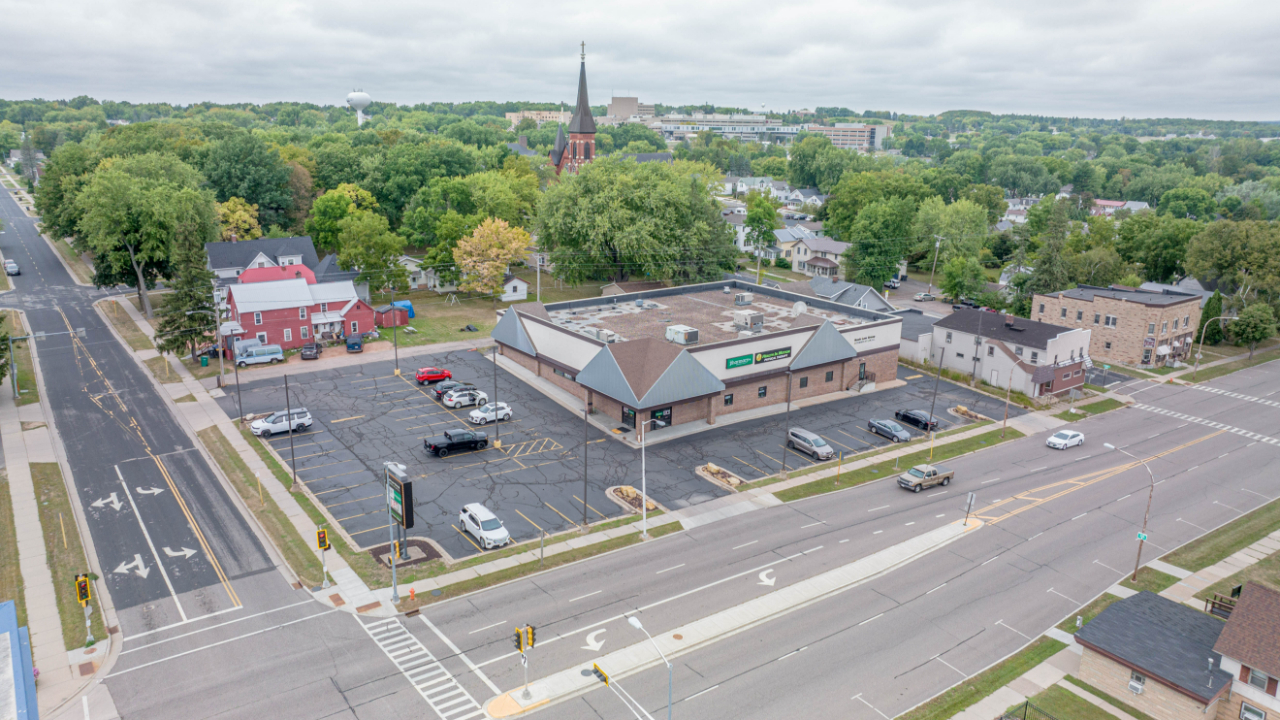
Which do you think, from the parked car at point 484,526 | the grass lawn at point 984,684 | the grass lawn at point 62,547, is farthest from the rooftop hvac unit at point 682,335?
the grass lawn at point 62,547

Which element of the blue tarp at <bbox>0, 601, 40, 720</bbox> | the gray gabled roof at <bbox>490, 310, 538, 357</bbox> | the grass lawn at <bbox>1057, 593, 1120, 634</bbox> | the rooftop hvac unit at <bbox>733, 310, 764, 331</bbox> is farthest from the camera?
the gray gabled roof at <bbox>490, 310, 538, 357</bbox>

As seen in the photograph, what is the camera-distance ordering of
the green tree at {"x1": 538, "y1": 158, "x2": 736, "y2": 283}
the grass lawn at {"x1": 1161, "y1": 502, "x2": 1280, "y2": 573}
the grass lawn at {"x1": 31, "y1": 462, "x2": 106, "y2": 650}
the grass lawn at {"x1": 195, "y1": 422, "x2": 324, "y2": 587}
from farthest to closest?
the green tree at {"x1": 538, "y1": 158, "x2": 736, "y2": 283} < the grass lawn at {"x1": 1161, "y1": 502, "x2": 1280, "y2": 573} < the grass lawn at {"x1": 195, "y1": 422, "x2": 324, "y2": 587} < the grass lawn at {"x1": 31, "y1": 462, "x2": 106, "y2": 650}

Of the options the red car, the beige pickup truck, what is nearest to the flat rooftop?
the red car

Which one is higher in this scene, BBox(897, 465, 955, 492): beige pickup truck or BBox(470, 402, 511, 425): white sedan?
BBox(470, 402, 511, 425): white sedan

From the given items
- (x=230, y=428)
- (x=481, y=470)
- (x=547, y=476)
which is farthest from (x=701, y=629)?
(x=230, y=428)

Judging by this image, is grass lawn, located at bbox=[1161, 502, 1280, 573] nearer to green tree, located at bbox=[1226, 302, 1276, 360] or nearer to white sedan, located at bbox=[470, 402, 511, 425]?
white sedan, located at bbox=[470, 402, 511, 425]

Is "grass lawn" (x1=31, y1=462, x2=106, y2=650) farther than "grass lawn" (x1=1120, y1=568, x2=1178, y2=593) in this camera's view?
No
